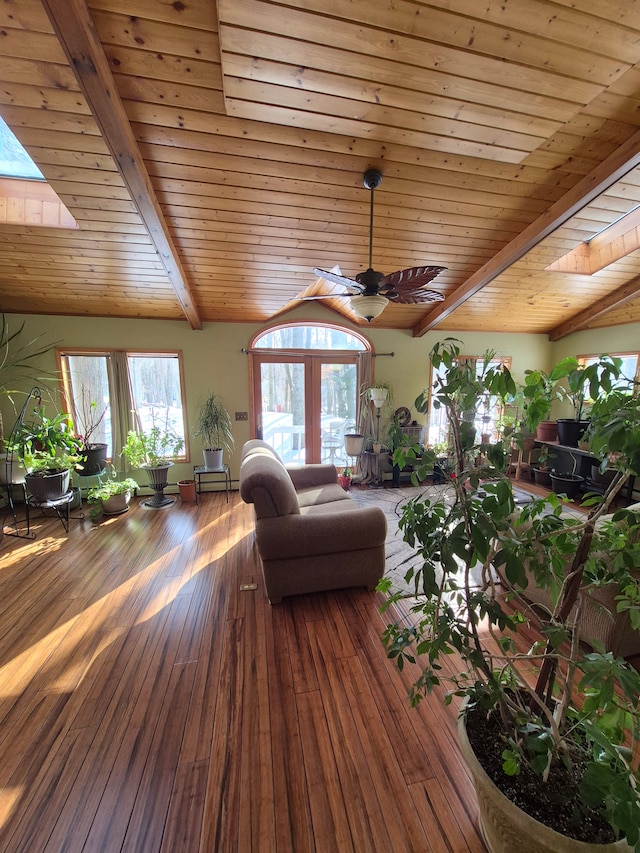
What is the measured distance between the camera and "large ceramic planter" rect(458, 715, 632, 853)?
789mm

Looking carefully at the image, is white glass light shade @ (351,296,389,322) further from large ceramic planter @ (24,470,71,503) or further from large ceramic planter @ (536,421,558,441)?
large ceramic planter @ (536,421,558,441)

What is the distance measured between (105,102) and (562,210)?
3.41 metres

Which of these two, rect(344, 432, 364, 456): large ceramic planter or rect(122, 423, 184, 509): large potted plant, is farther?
rect(344, 432, 364, 456): large ceramic planter

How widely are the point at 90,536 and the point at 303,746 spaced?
3.01 metres

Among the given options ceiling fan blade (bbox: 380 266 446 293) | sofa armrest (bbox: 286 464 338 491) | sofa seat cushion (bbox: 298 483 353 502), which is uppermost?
ceiling fan blade (bbox: 380 266 446 293)

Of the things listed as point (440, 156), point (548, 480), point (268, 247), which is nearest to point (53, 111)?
point (268, 247)

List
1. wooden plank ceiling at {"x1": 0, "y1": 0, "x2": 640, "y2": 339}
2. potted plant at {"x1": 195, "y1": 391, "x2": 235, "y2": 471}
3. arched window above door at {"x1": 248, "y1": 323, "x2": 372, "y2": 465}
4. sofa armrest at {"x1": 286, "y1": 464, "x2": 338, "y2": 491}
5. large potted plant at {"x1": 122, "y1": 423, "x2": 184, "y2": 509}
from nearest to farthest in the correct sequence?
wooden plank ceiling at {"x1": 0, "y1": 0, "x2": 640, "y2": 339}
sofa armrest at {"x1": 286, "y1": 464, "x2": 338, "y2": 491}
large potted plant at {"x1": 122, "y1": 423, "x2": 184, "y2": 509}
potted plant at {"x1": 195, "y1": 391, "x2": 235, "y2": 471}
arched window above door at {"x1": 248, "y1": 323, "x2": 372, "y2": 465}

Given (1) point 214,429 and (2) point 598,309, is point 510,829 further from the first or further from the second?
(2) point 598,309

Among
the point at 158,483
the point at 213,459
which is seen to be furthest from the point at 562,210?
the point at 158,483

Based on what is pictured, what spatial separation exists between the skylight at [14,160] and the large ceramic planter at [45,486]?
261 cm

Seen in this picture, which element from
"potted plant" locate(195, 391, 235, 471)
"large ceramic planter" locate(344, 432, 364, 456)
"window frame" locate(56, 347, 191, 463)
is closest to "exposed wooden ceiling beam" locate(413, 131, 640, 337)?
"large ceramic planter" locate(344, 432, 364, 456)

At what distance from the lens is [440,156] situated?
8.24 feet

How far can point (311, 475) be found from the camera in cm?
359

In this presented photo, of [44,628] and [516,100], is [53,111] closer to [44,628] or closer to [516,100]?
[516,100]
